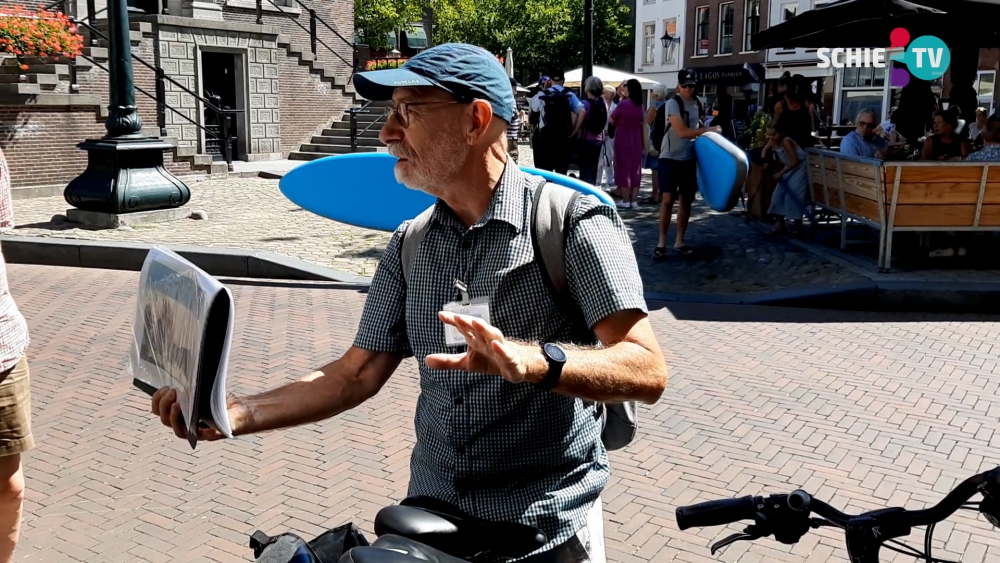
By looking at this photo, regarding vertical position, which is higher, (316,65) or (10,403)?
(316,65)

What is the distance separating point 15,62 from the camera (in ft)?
50.5

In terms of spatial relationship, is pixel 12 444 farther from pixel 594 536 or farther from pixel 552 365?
pixel 552 365

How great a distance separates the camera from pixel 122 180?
10961 mm

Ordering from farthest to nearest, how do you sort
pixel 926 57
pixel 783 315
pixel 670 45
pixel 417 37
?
pixel 670 45 → pixel 417 37 → pixel 926 57 → pixel 783 315

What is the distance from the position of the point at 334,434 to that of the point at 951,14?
8.34m

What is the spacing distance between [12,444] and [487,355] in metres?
2.03

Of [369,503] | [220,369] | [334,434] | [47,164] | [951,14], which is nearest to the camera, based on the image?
[220,369]

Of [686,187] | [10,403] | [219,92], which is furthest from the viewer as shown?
[219,92]

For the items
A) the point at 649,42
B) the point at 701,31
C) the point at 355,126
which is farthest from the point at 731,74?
the point at 355,126

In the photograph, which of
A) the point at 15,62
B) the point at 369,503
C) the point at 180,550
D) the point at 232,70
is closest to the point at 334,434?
the point at 369,503

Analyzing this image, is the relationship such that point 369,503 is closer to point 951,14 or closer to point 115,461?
point 115,461

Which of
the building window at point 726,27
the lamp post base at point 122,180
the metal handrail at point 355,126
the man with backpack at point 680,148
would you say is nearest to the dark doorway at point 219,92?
the metal handrail at point 355,126

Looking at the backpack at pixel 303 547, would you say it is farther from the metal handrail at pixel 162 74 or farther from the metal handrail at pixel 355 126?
the metal handrail at pixel 355 126

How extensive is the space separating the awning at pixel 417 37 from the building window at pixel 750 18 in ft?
43.7
